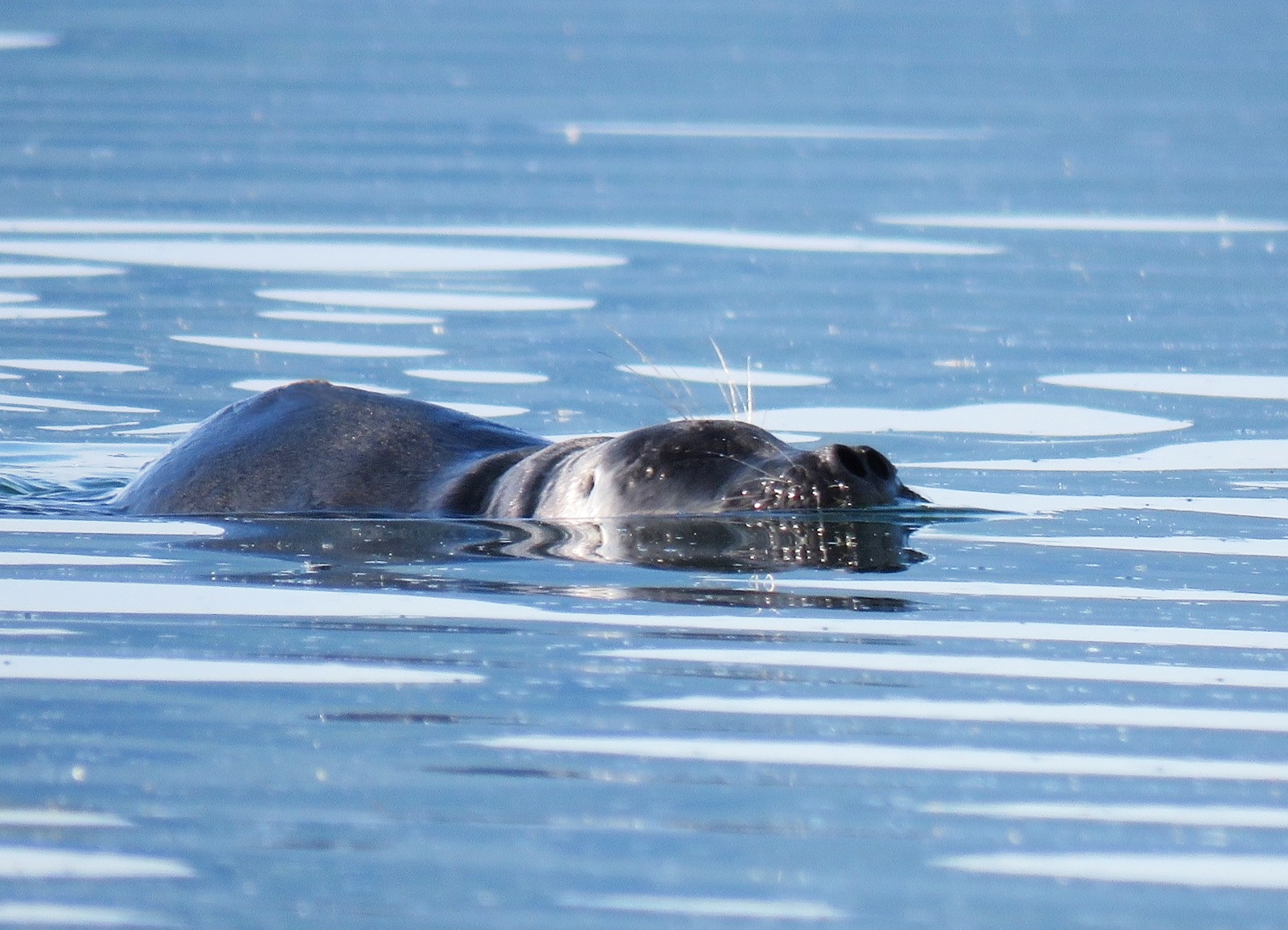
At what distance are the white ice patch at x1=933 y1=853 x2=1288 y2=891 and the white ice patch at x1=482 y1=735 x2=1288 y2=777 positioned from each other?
57cm

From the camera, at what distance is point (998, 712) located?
609 centimetres

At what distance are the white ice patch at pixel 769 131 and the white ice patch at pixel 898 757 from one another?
59.2 ft

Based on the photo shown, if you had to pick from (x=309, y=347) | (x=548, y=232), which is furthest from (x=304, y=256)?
(x=309, y=347)

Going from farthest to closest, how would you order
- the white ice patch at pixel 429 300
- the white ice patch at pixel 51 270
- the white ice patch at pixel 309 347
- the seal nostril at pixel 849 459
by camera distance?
the white ice patch at pixel 51 270 → the white ice patch at pixel 429 300 → the white ice patch at pixel 309 347 → the seal nostril at pixel 849 459

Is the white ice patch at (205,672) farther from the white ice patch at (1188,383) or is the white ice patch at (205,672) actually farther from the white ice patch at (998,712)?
the white ice patch at (1188,383)

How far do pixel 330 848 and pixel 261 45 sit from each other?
30703mm

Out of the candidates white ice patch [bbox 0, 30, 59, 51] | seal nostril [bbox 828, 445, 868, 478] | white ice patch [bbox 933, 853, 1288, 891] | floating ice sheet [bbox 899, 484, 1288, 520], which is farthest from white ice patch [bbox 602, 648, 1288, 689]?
white ice patch [bbox 0, 30, 59, 51]

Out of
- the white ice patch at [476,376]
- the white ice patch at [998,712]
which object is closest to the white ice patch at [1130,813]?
the white ice patch at [998,712]

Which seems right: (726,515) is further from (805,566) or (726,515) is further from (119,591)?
(119,591)

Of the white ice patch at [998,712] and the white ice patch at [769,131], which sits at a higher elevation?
the white ice patch at [769,131]

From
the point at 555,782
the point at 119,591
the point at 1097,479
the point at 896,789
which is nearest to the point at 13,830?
the point at 555,782

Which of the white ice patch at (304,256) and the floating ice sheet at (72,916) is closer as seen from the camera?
the floating ice sheet at (72,916)

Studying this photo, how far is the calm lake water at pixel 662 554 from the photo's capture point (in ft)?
16.3

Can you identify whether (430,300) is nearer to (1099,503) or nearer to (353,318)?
(353,318)
